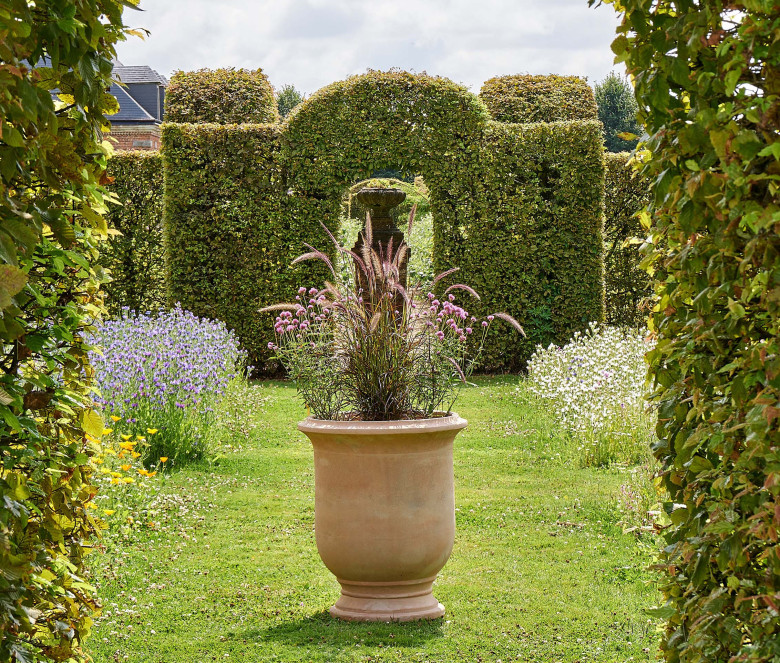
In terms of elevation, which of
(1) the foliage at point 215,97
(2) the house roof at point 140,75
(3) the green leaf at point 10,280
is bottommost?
(3) the green leaf at point 10,280

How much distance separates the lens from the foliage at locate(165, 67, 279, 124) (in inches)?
552

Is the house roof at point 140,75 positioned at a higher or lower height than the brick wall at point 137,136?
higher

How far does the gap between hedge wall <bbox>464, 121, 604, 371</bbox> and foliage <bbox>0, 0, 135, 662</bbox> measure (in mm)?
9997

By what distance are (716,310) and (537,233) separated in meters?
10.7

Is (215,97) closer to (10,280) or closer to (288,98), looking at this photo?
(10,280)

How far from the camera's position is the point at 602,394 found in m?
8.27

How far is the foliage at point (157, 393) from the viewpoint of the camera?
7.61 m

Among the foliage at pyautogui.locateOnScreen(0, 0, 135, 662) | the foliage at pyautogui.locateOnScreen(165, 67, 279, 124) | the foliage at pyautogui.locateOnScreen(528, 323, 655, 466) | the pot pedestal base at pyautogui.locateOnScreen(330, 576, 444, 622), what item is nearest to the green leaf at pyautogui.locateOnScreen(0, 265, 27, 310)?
the foliage at pyautogui.locateOnScreen(0, 0, 135, 662)

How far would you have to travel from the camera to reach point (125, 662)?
4.00 m

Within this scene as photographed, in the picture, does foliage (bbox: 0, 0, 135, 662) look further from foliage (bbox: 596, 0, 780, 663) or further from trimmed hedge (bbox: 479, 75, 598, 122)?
trimmed hedge (bbox: 479, 75, 598, 122)

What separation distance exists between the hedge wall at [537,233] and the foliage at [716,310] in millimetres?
10174

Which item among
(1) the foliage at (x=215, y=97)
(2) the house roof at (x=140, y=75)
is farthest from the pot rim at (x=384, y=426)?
(2) the house roof at (x=140, y=75)

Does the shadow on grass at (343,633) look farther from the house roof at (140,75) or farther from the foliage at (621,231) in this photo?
the house roof at (140,75)

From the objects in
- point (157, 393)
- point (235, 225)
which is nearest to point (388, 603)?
point (157, 393)
